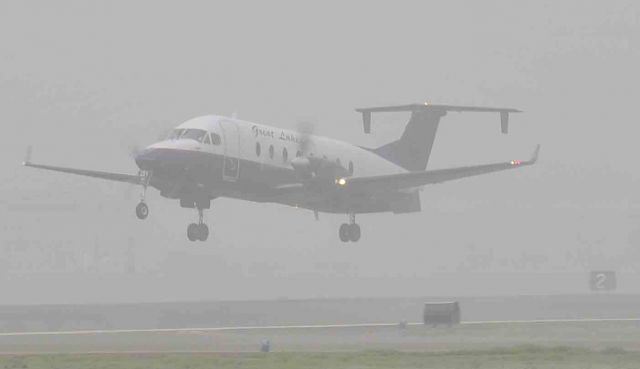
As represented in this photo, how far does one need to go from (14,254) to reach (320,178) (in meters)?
57.9

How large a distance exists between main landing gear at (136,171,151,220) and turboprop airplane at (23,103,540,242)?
0.05 meters

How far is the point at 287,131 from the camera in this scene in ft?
215

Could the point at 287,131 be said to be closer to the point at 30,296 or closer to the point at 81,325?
the point at 81,325

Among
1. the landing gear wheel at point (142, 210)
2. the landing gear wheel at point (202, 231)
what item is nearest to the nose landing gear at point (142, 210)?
the landing gear wheel at point (142, 210)

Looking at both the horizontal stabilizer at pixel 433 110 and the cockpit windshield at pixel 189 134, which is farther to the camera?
Result: the horizontal stabilizer at pixel 433 110

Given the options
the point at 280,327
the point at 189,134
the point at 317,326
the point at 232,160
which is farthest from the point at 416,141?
the point at 189,134

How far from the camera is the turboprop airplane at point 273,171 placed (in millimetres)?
60156

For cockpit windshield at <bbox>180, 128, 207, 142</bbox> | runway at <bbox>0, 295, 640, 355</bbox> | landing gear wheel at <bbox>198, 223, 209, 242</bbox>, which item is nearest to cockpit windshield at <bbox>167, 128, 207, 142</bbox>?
cockpit windshield at <bbox>180, 128, 207, 142</bbox>

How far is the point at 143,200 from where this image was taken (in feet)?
193

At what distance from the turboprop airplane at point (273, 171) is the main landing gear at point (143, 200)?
→ 46 mm

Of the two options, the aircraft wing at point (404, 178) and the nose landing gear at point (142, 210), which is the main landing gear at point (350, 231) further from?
the nose landing gear at point (142, 210)

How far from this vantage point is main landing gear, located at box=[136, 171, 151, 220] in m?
58.4

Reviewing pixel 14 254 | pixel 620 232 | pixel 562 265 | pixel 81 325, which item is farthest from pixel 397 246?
pixel 81 325

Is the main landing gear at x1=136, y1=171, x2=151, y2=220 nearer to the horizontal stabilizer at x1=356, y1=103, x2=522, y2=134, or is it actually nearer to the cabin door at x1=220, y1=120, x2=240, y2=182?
the cabin door at x1=220, y1=120, x2=240, y2=182
